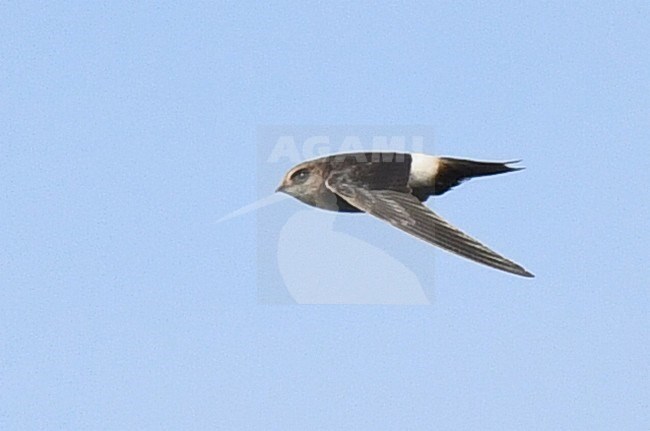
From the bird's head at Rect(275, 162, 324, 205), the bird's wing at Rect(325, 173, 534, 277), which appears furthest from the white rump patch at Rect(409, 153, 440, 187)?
the bird's head at Rect(275, 162, 324, 205)

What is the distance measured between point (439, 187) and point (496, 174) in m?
0.57

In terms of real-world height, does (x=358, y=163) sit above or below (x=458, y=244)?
above

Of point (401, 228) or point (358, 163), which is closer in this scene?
point (401, 228)

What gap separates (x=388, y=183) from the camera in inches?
430

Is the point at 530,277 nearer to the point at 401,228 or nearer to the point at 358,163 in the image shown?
the point at 401,228

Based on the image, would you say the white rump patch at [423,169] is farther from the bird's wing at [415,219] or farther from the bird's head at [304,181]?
the bird's head at [304,181]

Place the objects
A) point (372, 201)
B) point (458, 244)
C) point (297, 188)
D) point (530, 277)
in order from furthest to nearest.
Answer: point (297, 188)
point (372, 201)
point (458, 244)
point (530, 277)

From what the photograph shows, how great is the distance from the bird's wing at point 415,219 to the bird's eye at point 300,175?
31 centimetres

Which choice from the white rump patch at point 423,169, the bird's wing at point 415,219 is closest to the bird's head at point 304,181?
the bird's wing at point 415,219

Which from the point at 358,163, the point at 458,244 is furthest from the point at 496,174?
the point at 458,244

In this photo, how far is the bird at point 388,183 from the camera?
33.6 feet

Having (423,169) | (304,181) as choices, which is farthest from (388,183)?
(304,181)

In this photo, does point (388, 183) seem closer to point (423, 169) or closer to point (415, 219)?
point (423, 169)

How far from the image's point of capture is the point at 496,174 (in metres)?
11.5
